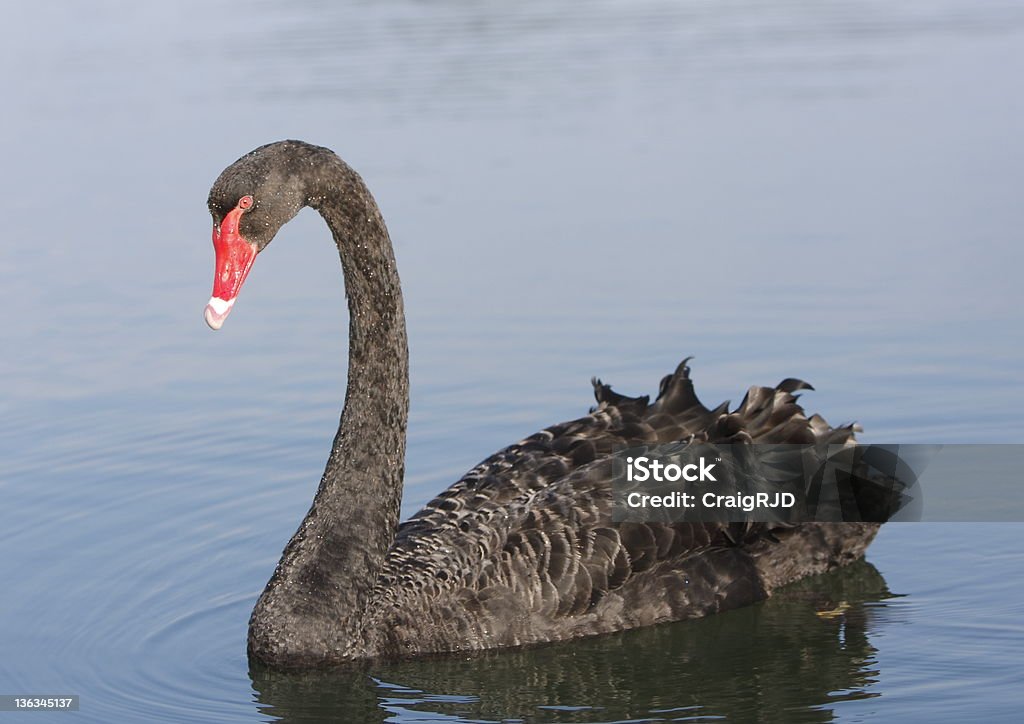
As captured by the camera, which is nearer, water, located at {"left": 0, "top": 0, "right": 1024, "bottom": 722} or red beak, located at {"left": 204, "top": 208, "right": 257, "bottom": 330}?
red beak, located at {"left": 204, "top": 208, "right": 257, "bottom": 330}

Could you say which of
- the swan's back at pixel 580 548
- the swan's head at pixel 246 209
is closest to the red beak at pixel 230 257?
the swan's head at pixel 246 209

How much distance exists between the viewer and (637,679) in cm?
596

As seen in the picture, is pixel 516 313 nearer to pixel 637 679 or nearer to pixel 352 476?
pixel 352 476

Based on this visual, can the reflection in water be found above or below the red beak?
below

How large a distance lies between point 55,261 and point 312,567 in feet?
20.9

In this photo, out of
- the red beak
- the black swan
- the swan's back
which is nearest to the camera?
the red beak

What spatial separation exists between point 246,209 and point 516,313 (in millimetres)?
4569

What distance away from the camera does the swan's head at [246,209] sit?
5656mm

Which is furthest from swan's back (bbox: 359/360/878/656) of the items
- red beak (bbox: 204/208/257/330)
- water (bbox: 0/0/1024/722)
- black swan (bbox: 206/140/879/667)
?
red beak (bbox: 204/208/257/330)

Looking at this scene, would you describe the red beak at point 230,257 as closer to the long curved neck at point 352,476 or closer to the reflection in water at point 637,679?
the long curved neck at point 352,476

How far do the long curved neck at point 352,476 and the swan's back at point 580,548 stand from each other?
0.14 metres

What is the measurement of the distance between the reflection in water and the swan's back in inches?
4.1

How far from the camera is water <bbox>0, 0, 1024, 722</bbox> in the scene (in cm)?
610

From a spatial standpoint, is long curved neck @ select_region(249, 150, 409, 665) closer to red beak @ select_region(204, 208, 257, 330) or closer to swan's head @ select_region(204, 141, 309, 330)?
swan's head @ select_region(204, 141, 309, 330)
